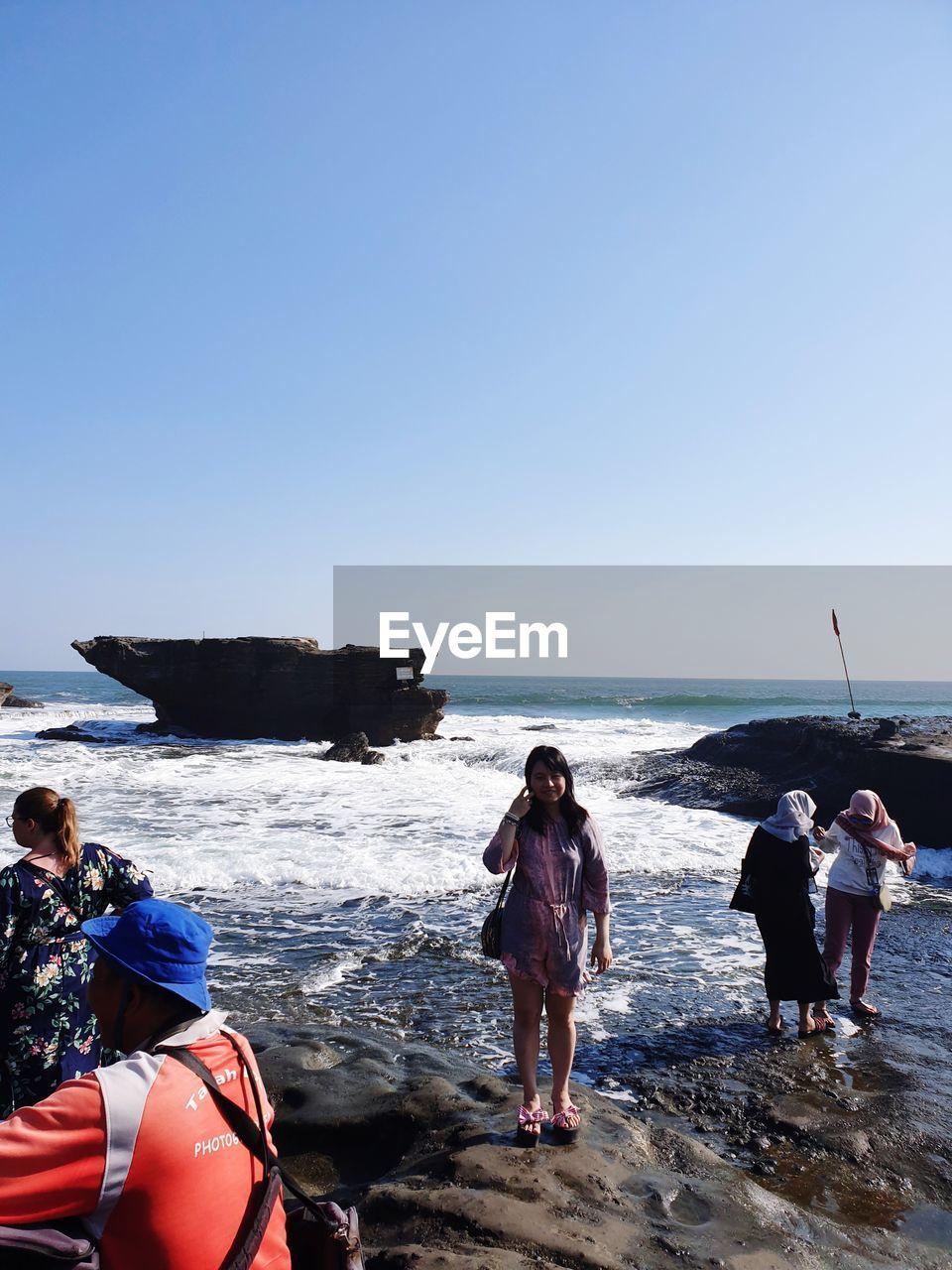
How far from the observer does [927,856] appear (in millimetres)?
11539

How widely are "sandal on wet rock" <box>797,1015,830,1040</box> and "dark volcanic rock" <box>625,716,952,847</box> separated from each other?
7.40 metres

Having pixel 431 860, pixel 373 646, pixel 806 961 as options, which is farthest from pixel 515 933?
pixel 373 646

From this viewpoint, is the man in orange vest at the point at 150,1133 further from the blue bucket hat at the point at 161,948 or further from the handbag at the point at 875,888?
the handbag at the point at 875,888

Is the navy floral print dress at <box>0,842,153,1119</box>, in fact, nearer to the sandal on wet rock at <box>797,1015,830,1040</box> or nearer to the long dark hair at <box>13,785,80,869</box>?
the long dark hair at <box>13,785,80,869</box>

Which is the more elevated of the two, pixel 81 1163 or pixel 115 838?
pixel 81 1163

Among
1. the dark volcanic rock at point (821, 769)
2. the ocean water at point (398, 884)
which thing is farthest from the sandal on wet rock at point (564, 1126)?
the dark volcanic rock at point (821, 769)

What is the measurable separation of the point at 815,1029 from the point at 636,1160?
2.54m

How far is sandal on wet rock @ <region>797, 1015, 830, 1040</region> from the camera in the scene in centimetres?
557

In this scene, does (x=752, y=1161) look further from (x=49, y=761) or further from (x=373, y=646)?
(x=373, y=646)

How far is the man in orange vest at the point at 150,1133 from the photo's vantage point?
1483 millimetres

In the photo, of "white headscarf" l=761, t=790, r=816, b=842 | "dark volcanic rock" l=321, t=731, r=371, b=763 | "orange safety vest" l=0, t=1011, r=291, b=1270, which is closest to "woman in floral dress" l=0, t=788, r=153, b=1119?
"orange safety vest" l=0, t=1011, r=291, b=1270

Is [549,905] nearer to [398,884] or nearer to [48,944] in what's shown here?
[48,944]

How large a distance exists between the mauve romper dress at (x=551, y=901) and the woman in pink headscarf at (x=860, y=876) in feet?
9.44

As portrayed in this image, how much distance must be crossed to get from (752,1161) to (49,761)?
71.6 ft
